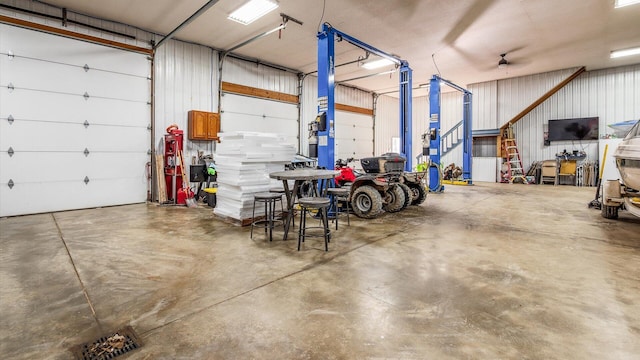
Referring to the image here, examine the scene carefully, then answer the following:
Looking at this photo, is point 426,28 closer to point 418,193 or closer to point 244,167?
point 418,193

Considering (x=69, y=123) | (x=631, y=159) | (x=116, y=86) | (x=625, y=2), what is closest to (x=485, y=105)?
(x=625, y=2)

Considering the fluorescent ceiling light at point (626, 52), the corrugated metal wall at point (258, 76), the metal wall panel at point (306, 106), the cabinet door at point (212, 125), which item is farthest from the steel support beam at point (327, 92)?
the fluorescent ceiling light at point (626, 52)

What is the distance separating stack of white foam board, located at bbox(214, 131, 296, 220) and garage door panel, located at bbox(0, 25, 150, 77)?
3.49 m

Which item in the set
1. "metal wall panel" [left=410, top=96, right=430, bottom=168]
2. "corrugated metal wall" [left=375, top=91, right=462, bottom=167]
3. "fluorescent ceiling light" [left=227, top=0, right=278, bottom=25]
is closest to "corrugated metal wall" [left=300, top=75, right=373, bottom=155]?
"corrugated metal wall" [left=375, top=91, right=462, bottom=167]

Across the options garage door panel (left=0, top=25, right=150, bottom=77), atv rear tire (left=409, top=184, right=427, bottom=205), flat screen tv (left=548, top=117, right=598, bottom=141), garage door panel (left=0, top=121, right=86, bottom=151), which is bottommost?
atv rear tire (left=409, top=184, right=427, bottom=205)

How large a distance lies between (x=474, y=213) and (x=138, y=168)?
A: 24.1 ft

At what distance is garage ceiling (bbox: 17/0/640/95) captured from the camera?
609 cm

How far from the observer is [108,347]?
1.74 meters

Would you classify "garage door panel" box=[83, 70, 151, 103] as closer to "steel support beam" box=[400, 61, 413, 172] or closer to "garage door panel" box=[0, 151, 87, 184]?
"garage door panel" box=[0, 151, 87, 184]

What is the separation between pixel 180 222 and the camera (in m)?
5.04

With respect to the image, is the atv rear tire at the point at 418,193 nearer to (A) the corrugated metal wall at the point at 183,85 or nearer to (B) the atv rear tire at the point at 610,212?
(B) the atv rear tire at the point at 610,212

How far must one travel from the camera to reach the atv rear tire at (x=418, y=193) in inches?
261

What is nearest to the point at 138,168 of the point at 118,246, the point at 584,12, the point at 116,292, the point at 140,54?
the point at 140,54

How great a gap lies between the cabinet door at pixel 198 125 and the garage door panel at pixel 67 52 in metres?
1.36
